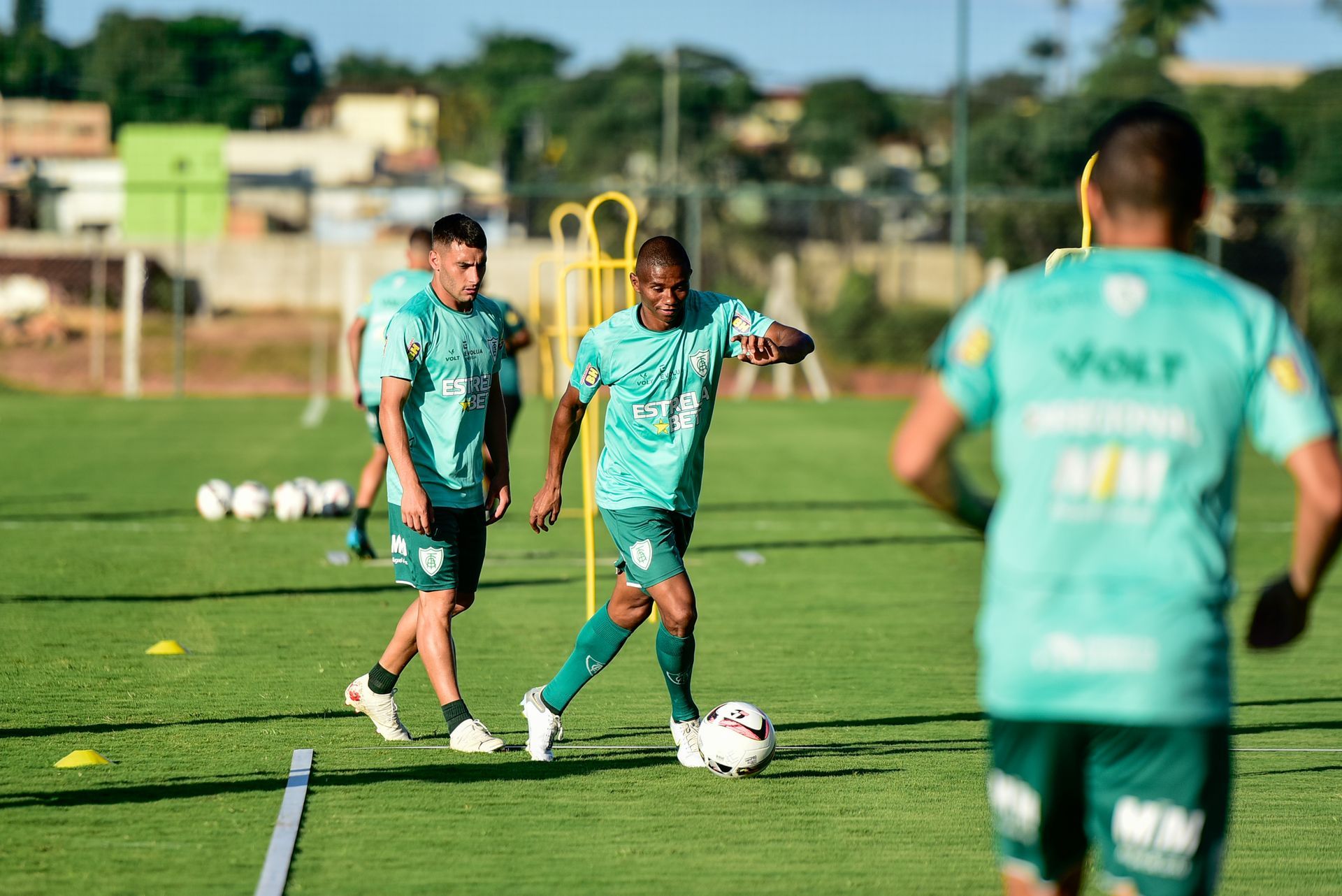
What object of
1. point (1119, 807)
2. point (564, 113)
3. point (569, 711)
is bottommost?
point (569, 711)

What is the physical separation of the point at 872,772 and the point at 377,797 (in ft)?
6.12

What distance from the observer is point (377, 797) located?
5.95 m

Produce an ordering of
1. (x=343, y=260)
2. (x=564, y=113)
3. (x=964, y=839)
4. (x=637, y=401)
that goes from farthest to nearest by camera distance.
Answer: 1. (x=564, y=113)
2. (x=343, y=260)
3. (x=637, y=401)
4. (x=964, y=839)

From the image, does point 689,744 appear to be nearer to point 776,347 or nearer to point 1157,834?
point 776,347

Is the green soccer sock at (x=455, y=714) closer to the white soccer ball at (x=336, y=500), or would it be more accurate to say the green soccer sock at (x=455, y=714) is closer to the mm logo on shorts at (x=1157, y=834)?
the mm logo on shorts at (x=1157, y=834)

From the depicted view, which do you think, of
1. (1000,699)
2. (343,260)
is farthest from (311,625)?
(343,260)

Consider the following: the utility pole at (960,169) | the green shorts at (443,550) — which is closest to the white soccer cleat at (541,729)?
the green shorts at (443,550)

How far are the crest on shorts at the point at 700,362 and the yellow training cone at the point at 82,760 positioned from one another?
8.61 feet

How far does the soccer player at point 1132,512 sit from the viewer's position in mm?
3006

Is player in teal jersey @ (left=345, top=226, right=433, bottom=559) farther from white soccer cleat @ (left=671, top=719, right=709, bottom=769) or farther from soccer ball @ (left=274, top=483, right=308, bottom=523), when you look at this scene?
white soccer cleat @ (left=671, top=719, right=709, bottom=769)

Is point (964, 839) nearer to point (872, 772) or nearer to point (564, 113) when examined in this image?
point (872, 772)

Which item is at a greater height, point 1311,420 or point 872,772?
point 1311,420

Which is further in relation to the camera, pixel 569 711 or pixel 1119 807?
pixel 569 711

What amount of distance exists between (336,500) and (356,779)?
27.6 feet
